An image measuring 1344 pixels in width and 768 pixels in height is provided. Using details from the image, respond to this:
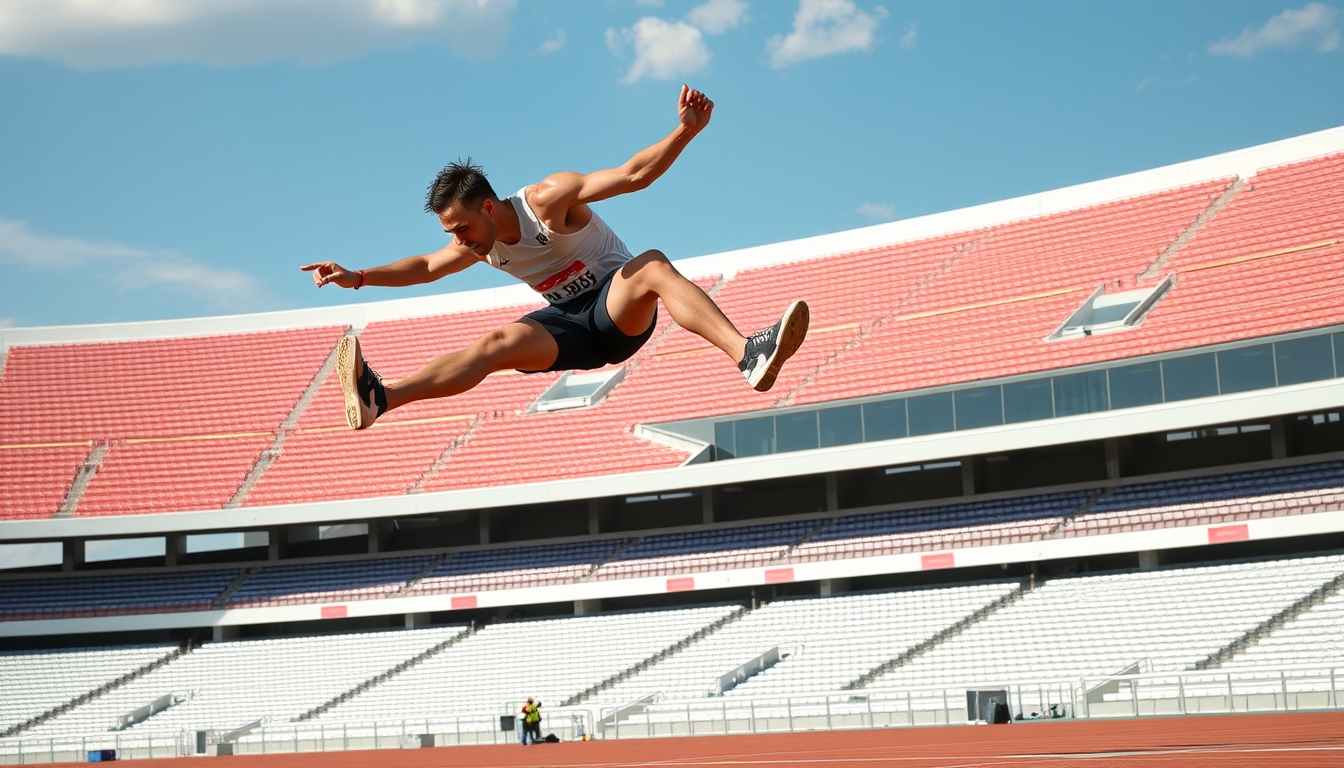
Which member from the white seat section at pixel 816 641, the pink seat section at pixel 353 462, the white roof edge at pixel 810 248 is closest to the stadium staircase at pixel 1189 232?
the white roof edge at pixel 810 248

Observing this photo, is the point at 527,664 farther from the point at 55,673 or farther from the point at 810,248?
the point at 810,248

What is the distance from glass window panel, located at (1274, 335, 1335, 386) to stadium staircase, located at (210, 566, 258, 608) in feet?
83.2

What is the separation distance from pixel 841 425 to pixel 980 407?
2.97 meters

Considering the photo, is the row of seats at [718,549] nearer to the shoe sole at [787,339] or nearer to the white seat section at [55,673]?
the white seat section at [55,673]

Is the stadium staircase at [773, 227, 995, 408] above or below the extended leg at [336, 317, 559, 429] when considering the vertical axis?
above

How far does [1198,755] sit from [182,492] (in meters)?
29.9

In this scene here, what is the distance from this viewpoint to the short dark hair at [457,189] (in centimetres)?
629

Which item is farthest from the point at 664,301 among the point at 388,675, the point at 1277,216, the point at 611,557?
the point at 1277,216

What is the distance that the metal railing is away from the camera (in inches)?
700

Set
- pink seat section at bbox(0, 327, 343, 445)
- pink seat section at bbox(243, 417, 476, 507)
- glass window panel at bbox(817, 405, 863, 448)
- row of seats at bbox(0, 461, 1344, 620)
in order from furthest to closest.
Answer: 1. pink seat section at bbox(0, 327, 343, 445)
2. pink seat section at bbox(243, 417, 476, 507)
3. glass window panel at bbox(817, 405, 863, 448)
4. row of seats at bbox(0, 461, 1344, 620)

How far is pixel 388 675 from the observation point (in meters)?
29.1

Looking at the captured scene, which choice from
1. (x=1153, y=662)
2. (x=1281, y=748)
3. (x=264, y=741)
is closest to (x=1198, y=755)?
(x=1281, y=748)

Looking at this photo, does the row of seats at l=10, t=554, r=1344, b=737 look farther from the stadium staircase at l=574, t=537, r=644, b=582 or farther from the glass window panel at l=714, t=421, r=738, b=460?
the glass window panel at l=714, t=421, r=738, b=460

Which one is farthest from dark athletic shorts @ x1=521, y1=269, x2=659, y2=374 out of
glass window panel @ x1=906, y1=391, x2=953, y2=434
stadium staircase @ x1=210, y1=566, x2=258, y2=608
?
stadium staircase @ x1=210, y1=566, x2=258, y2=608
